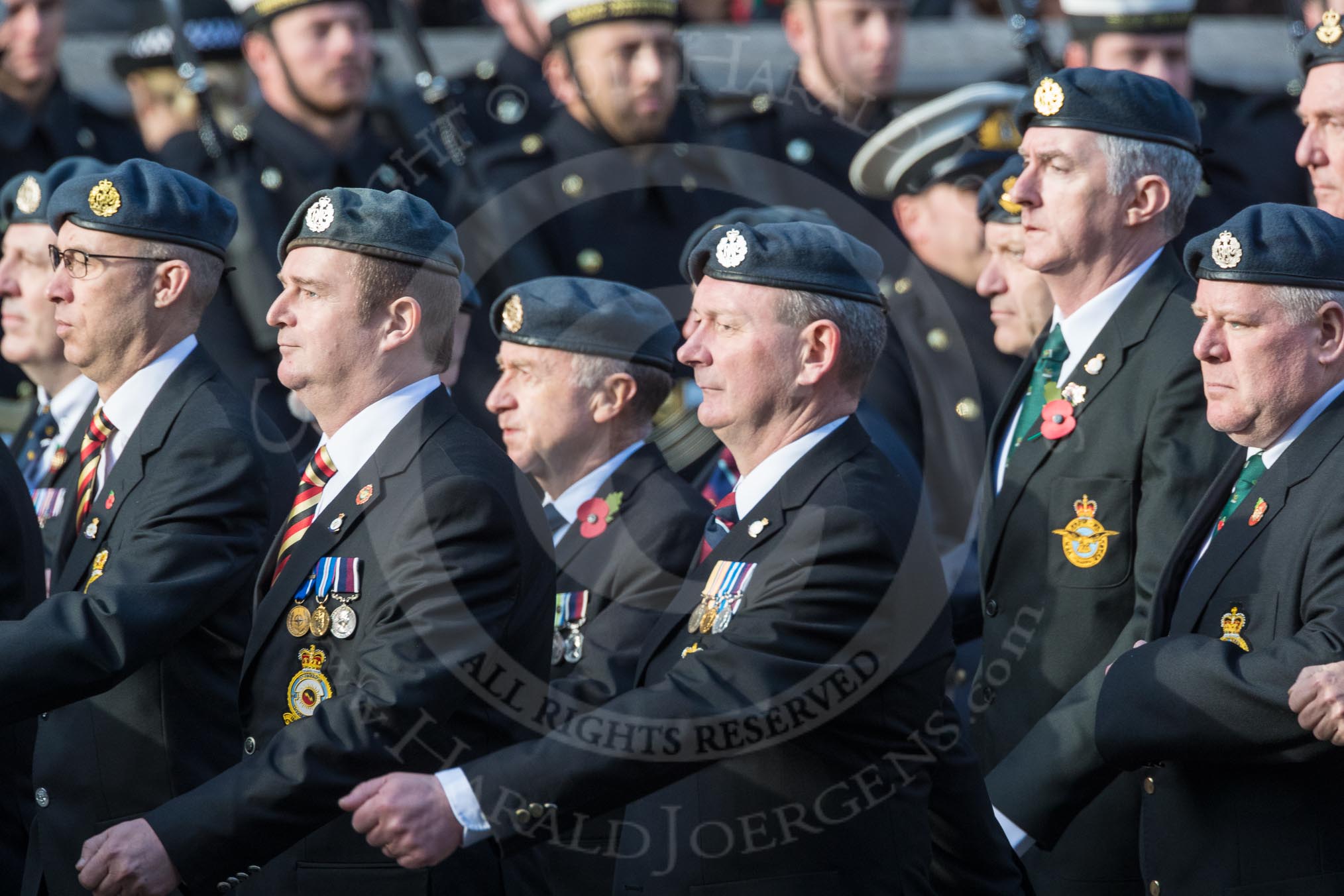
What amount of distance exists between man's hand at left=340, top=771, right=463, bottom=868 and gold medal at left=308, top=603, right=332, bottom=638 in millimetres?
418

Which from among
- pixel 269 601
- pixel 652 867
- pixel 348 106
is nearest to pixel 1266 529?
pixel 652 867

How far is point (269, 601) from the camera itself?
423 centimetres

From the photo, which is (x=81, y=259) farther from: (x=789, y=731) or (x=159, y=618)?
(x=789, y=731)

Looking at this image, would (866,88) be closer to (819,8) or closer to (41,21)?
(819,8)

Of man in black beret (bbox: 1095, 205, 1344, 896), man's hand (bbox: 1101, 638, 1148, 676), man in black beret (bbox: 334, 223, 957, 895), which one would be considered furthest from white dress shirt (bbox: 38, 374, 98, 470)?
man in black beret (bbox: 1095, 205, 1344, 896)

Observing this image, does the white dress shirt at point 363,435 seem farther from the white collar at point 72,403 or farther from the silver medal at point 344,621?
the white collar at point 72,403

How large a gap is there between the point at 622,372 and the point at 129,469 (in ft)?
5.13

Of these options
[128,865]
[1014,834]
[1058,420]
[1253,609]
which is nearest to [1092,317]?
[1058,420]

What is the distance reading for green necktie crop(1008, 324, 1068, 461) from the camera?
518 cm

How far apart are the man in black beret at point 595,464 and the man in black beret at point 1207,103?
2835 mm

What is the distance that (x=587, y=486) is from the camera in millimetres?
5609

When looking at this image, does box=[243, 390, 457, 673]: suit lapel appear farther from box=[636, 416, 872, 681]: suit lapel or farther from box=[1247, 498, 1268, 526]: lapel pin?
box=[1247, 498, 1268, 526]: lapel pin

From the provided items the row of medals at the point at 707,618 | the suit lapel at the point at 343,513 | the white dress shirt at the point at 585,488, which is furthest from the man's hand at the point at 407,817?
the white dress shirt at the point at 585,488

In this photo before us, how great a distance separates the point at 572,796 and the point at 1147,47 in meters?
5.23
